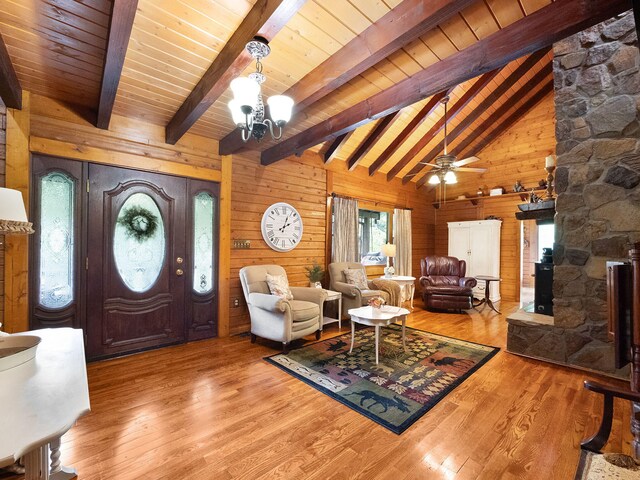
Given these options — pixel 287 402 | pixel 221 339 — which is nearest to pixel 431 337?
pixel 287 402

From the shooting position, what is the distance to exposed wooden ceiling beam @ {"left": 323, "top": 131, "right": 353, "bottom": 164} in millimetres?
4672

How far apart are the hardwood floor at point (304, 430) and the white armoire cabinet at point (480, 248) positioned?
354 centimetres

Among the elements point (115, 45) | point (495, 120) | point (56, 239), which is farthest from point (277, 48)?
point (495, 120)

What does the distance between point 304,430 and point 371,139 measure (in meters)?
4.35

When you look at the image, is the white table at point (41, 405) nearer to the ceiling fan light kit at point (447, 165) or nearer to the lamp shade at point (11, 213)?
the lamp shade at point (11, 213)

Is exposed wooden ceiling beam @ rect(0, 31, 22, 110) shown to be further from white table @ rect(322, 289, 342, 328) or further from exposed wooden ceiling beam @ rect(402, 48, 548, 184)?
Answer: exposed wooden ceiling beam @ rect(402, 48, 548, 184)

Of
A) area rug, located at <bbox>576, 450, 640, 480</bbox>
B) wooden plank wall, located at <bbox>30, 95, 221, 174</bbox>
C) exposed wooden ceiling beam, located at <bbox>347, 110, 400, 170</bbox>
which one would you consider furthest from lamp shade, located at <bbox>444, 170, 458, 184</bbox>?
area rug, located at <bbox>576, 450, 640, 480</bbox>

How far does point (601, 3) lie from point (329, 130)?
2248 millimetres

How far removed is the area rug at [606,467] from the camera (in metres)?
1.57

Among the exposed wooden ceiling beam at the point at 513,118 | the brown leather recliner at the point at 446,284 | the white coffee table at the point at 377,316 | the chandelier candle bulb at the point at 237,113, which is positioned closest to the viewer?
the chandelier candle bulb at the point at 237,113

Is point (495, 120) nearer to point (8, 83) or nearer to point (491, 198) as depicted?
point (491, 198)

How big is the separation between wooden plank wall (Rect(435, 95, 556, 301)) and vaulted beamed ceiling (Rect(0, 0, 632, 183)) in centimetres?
433

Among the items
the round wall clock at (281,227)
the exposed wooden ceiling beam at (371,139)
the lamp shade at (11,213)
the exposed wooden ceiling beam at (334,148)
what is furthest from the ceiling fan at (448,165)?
the lamp shade at (11,213)

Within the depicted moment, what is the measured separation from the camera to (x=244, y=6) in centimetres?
195
